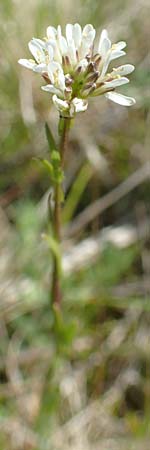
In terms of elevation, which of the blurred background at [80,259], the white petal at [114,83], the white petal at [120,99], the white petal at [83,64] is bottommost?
the blurred background at [80,259]

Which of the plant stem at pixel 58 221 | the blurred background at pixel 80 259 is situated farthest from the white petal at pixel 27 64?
the blurred background at pixel 80 259

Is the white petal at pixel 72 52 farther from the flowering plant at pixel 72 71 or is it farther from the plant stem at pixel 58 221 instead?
the plant stem at pixel 58 221

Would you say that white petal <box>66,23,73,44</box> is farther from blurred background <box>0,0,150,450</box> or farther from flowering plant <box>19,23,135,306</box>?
blurred background <box>0,0,150,450</box>

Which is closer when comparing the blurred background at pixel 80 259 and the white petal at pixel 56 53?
the white petal at pixel 56 53

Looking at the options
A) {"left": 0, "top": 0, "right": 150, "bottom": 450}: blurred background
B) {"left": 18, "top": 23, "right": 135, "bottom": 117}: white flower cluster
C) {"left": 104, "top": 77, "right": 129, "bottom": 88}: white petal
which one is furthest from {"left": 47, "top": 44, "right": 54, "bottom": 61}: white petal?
{"left": 0, "top": 0, "right": 150, "bottom": 450}: blurred background

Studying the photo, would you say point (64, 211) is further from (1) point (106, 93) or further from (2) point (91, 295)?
(1) point (106, 93)

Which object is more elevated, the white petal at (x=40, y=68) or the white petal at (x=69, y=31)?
the white petal at (x=69, y=31)

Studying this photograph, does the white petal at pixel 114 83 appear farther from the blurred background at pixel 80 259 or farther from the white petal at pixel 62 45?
the blurred background at pixel 80 259
